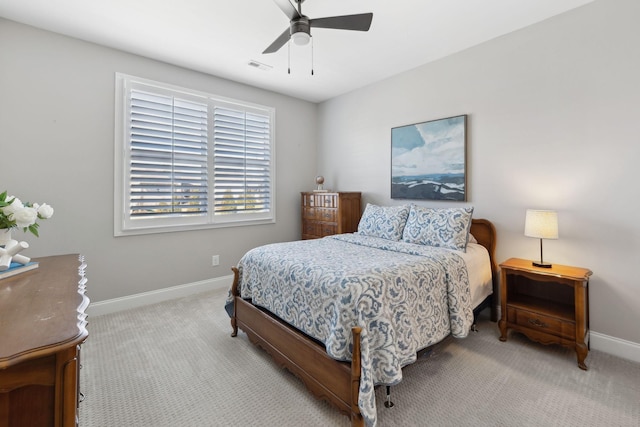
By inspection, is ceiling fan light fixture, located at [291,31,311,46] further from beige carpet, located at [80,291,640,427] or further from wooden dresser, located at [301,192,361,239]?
beige carpet, located at [80,291,640,427]

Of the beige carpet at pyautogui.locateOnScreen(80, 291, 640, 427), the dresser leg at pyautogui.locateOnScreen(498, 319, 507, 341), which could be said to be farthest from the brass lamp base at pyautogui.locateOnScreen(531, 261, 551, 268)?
the beige carpet at pyautogui.locateOnScreen(80, 291, 640, 427)

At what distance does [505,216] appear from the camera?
2.87 meters

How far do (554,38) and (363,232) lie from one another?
2.49 metres

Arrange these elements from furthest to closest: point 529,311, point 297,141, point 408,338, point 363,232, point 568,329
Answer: point 297,141
point 363,232
point 529,311
point 568,329
point 408,338

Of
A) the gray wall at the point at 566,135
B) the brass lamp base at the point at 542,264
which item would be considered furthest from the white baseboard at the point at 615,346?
the brass lamp base at the point at 542,264

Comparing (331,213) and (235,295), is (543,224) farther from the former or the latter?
(235,295)

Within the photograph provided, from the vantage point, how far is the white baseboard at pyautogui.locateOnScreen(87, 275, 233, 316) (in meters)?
3.06

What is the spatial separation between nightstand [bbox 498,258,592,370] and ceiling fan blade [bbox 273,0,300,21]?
258 cm

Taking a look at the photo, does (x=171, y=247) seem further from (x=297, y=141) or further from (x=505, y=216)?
(x=505, y=216)

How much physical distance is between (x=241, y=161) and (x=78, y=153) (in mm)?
1769

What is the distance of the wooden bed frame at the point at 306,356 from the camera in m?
1.49

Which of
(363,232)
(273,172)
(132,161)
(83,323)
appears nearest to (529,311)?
(363,232)

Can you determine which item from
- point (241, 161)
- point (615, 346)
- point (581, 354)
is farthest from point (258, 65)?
point (615, 346)

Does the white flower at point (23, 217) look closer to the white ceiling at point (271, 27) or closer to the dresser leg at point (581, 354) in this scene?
the white ceiling at point (271, 27)
